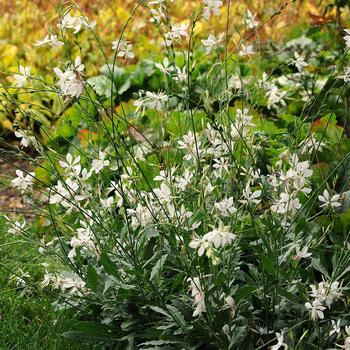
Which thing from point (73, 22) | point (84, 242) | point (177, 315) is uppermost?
point (73, 22)

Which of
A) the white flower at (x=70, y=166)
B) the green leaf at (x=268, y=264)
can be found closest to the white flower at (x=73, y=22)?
the white flower at (x=70, y=166)

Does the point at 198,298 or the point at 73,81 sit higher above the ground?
the point at 73,81

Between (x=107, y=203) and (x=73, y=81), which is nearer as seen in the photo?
(x=73, y=81)

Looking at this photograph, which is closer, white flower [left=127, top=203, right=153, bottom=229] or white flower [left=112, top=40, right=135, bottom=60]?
white flower [left=112, top=40, right=135, bottom=60]

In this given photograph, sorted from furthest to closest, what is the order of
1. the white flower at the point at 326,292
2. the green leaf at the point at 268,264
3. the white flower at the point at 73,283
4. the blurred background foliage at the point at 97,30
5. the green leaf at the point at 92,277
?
the blurred background foliage at the point at 97,30 < the white flower at the point at 73,283 < the green leaf at the point at 92,277 < the green leaf at the point at 268,264 < the white flower at the point at 326,292

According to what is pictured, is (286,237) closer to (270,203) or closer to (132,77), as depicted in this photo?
(270,203)

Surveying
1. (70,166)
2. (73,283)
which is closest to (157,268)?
(73,283)

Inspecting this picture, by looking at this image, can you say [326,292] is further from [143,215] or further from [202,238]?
[143,215]

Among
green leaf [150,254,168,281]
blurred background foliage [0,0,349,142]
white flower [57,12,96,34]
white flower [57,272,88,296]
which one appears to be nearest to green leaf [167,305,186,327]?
green leaf [150,254,168,281]

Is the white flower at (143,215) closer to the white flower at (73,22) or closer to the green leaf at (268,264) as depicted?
the green leaf at (268,264)

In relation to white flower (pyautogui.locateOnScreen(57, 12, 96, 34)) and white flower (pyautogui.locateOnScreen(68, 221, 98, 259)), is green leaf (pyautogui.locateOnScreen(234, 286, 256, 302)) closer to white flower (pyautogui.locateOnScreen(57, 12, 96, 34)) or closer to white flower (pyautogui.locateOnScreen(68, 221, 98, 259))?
white flower (pyautogui.locateOnScreen(68, 221, 98, 259))

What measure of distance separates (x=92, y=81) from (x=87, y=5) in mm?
2387

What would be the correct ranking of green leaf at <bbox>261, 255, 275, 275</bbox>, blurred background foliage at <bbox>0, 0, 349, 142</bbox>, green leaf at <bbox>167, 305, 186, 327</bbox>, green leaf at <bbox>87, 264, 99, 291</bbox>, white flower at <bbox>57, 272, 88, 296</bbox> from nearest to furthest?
1. green leaf at <bbox>261, 255, 275, 275</bbox>
2. green leaf at <bbox>167, 305, 186, 327</bbox>
3. green leaf at <bbox>87, 264, 99, 291</bbox>
4. white flower at <bbox>57, 272, 88, 296</bbox>
5. blurred background foliage at <bbox>0, 0, 349, 142</bbox>

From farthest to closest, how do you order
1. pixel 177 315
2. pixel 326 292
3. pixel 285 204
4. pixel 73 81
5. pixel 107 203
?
pixel 107 203 → pixel 177 315 → pixel 285 204 → pixel 326 292 → pixel 73 81
